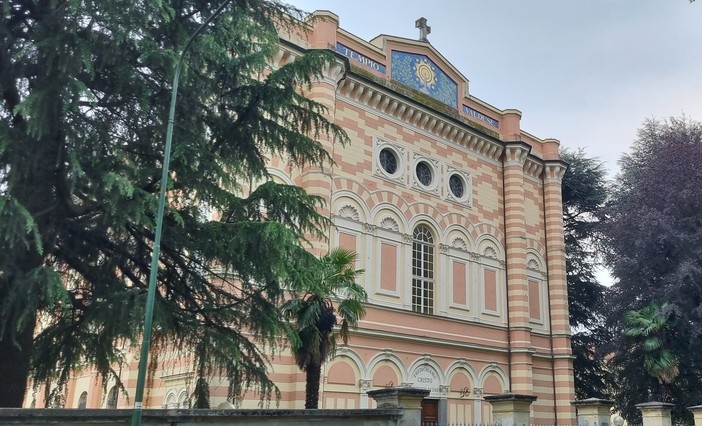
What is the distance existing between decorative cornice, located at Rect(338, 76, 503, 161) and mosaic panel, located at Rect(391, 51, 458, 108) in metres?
1.11

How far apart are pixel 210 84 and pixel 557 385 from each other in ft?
59.7

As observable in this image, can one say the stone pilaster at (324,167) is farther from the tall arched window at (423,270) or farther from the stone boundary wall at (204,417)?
the stone boundary wall at (204,417)

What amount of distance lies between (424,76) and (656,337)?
11893mm

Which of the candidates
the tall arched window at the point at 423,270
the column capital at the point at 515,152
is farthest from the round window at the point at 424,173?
the column capital at the point at 515,152

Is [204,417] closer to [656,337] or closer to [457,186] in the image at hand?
Answer: [457,186]

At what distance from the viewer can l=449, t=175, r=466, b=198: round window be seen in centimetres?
2342

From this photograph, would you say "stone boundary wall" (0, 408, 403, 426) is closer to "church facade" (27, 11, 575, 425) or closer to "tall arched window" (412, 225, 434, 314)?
"church facade" (27, 11, 575, 425)

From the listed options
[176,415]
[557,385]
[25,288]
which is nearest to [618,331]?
[557,385]

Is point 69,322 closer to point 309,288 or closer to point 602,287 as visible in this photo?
point 309,288

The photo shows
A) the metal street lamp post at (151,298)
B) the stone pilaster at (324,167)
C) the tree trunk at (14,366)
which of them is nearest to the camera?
the metal street lamp post at (151,298)

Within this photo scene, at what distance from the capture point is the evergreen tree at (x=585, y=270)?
97.6ft

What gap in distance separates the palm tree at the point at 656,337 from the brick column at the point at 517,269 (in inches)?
147

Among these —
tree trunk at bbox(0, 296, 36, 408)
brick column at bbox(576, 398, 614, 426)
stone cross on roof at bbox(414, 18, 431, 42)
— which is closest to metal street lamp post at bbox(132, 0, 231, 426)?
tree trunk at bbox(0, 296, 36, 408)

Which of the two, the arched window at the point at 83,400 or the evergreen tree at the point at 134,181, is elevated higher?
the evergreen tree at the point at 134,181
